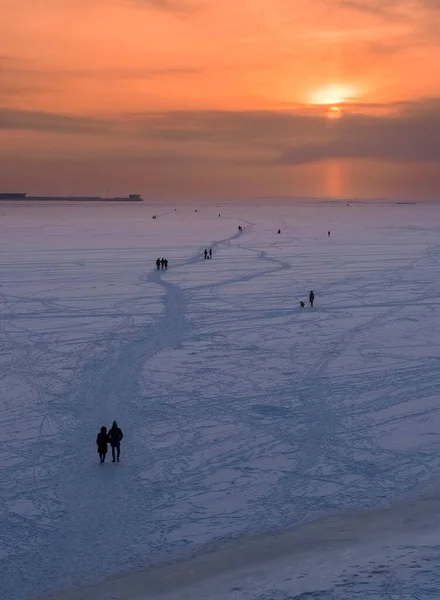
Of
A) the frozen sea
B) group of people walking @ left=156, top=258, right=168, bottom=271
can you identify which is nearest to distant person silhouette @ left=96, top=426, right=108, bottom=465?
the frozen sea

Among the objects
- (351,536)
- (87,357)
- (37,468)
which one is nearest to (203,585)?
(351,536)

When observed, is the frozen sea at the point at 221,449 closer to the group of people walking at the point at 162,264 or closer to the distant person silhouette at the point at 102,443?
the distant person silhouette at the point at 102,443

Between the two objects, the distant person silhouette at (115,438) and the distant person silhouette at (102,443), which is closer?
the distant person silhouette at (102,443)

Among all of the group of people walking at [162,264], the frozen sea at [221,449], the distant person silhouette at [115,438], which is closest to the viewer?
the frozen sea at [221,449]

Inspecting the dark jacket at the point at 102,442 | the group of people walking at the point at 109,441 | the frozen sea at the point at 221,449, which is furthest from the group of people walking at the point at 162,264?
the dark jacket at the point at 102,442

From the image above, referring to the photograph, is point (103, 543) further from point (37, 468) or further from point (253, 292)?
point (253, 292)

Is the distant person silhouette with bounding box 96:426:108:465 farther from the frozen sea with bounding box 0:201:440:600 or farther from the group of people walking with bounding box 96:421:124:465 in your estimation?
the frozen sea with bounding box 0:201:440:600

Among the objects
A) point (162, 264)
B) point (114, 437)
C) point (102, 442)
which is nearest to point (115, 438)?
point (114, 437)

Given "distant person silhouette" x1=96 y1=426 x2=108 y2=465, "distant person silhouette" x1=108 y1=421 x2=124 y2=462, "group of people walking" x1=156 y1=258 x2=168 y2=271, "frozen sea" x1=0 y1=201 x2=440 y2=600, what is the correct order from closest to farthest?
"frozen sea" x1=0 y1=201 x2=440 y2=600
"distant person silhouette" x1=96 y1=426 x2=108 y2=465
"distant person silhouette" x1=108 y1=421 x2=124 y2=462
"group of people walking" x1=156 y1=258 x2=168 y2=271
